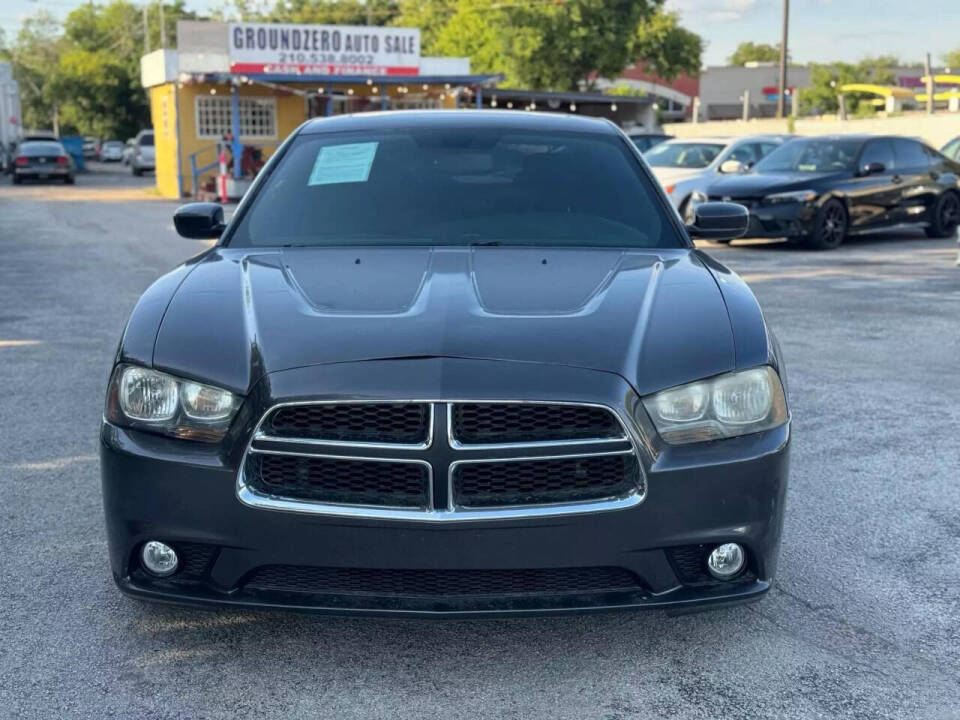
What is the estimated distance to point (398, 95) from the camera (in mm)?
35656

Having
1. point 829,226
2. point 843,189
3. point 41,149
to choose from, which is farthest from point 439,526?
point 41,149

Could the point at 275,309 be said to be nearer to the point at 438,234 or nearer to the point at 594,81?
the point at 438,234

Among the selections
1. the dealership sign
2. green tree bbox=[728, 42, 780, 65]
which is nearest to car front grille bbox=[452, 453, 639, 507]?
the dealership sign

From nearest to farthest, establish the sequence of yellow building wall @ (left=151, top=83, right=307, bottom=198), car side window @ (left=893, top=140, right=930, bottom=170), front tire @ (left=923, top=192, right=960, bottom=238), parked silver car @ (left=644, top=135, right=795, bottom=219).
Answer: car side window @ (left=893, top=140, right=930, bottom=170) < front tire @ (left=923, top=192, right=960, bottom=238) < parked silver car @ (left=644, top=135, right=795, bottom=219) < yellow building wall @ (left=151, top=83, right=307, bottom=198)

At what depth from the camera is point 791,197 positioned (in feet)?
47.3

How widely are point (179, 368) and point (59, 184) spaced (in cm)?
3601

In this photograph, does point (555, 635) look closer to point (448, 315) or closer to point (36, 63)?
point (448, 315)

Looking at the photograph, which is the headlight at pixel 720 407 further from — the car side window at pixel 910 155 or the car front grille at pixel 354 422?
the car side window at pixel 910 155

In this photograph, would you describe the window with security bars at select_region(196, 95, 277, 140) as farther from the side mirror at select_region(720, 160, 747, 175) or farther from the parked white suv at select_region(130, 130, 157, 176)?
the side mirror at select_region(720, 160, 747, 175)

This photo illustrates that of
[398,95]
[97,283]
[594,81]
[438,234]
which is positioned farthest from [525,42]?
[438,234]

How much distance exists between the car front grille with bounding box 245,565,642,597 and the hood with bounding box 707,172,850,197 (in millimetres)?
12095

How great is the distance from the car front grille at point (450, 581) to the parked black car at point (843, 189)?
1190 cm

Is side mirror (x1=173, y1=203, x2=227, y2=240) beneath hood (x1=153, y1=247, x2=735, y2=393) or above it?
above

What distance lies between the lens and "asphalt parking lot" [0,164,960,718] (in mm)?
2922
